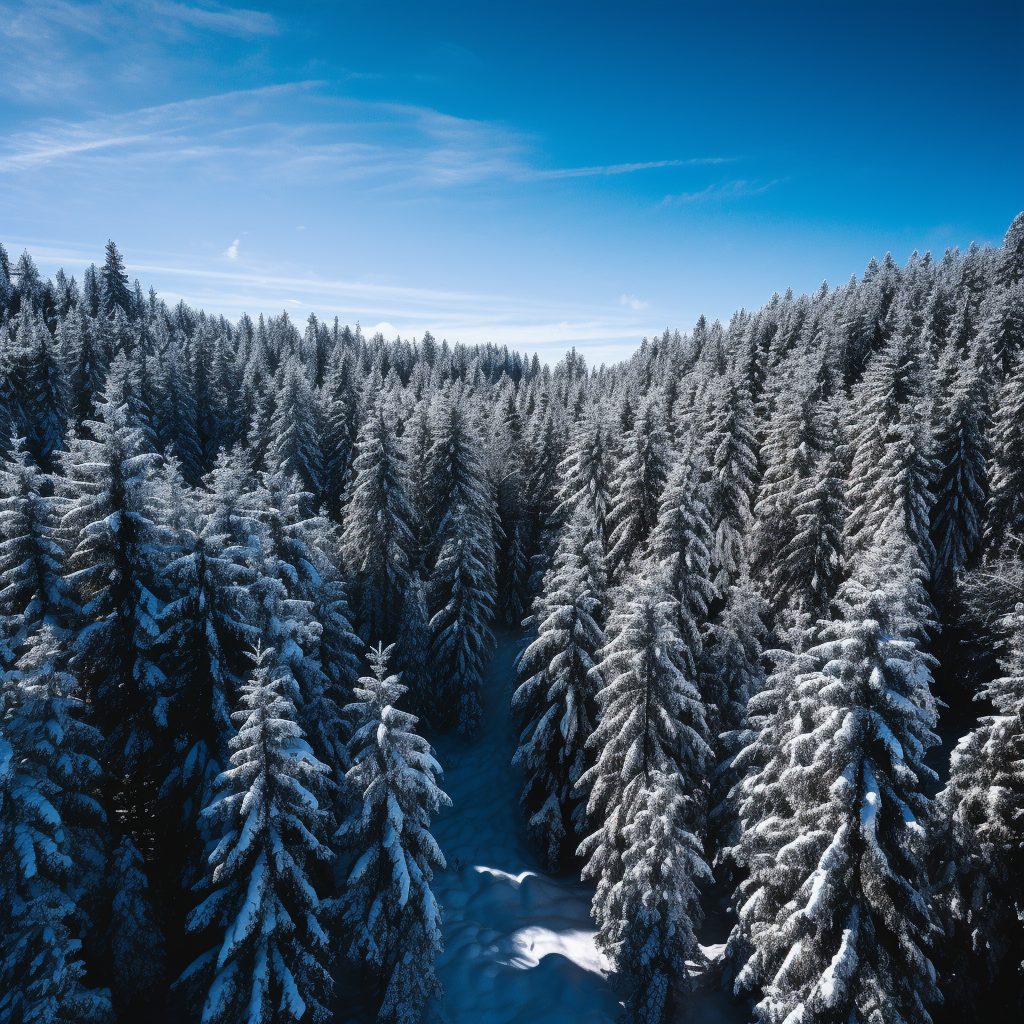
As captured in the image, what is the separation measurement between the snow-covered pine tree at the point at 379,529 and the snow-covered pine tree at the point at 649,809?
1503 centimetres

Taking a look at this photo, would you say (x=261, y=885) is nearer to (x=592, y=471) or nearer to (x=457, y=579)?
(x=457, y=579)

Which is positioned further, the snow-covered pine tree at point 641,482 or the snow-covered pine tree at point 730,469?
the snow-covered pine tree at point 730,469

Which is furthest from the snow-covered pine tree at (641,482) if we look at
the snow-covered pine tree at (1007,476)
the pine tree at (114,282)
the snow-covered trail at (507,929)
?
the pine tree at (114,282)

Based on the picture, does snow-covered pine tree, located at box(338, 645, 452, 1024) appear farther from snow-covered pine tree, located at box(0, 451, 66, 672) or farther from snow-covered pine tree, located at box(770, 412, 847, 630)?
snow-covered pine tree, located at box(770, 412, 847, 630)

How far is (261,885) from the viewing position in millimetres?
11578

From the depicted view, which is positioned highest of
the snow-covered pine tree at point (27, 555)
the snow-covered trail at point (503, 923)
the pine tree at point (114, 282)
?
the pine tree at point (114, 282)

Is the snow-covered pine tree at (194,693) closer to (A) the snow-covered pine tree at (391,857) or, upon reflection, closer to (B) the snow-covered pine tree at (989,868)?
(A) the snow-covered pine tree at (391,857)

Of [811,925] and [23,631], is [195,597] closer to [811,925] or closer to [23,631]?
[23,631]

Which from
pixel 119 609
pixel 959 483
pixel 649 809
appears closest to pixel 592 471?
pixel 959 483

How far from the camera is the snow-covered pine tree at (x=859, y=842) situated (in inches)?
389

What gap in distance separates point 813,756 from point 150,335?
289 ft

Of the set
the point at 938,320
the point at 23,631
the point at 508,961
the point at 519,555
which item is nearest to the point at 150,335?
the point at 519,555

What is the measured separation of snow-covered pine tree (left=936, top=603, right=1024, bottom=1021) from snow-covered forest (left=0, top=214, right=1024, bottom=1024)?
0.07 meters

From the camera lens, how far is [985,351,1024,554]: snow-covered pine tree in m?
27.4
